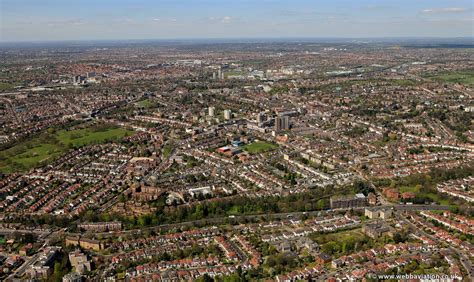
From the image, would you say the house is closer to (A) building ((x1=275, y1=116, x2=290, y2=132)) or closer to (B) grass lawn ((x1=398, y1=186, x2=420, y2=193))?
(B) grass lawn ((x1=398, y1=186, x2=420, y2=193))

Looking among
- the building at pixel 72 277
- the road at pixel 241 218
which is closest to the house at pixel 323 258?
the road at pixel 241 218

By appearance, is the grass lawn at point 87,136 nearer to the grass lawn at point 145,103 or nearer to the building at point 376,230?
the grass lawn at point 145,103

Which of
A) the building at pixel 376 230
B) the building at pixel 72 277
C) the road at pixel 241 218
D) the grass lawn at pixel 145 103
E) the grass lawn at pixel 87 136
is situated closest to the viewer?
the building at pixel 72 277

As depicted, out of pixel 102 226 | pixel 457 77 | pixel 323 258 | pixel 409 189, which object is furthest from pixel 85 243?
pixel 457 77

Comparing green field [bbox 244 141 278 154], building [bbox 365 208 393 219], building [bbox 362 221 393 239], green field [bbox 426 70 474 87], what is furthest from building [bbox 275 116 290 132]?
green field [bbox 426 70 474 87]

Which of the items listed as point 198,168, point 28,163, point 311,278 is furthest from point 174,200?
point 28,163

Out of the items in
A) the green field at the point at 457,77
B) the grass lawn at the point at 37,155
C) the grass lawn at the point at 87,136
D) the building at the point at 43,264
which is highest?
the green field at the point at 457,77

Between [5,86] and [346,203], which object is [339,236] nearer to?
[346,203]
